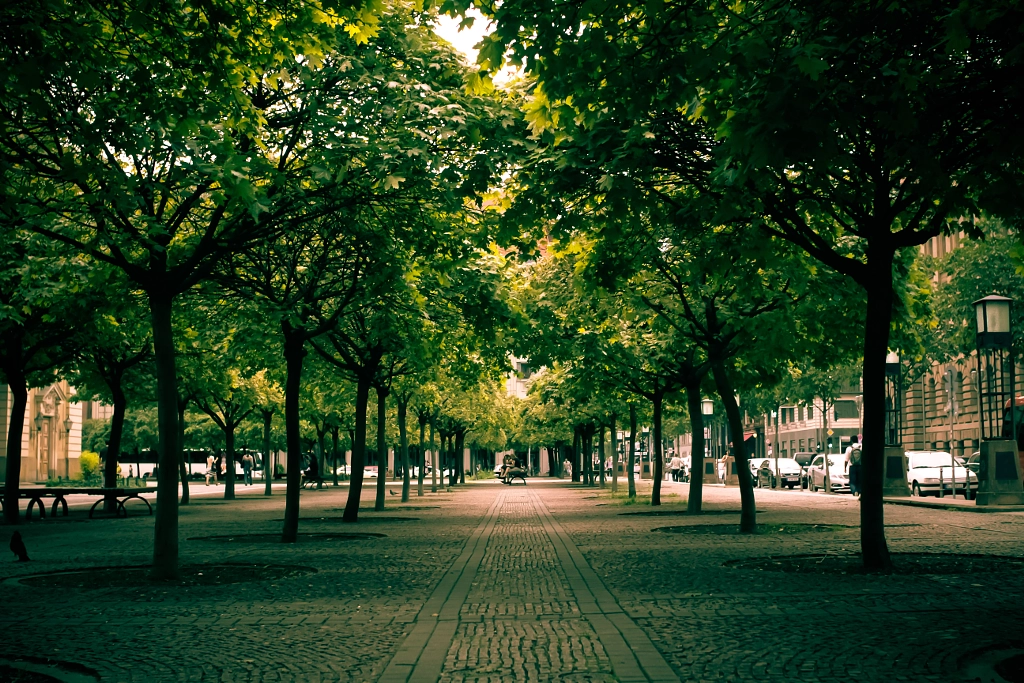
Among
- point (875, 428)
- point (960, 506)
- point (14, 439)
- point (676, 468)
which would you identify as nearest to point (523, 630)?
point (875, 428)

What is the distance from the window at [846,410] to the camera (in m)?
87.9

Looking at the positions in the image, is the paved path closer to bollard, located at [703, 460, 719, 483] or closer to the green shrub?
bollard, located at [703, 460, 719, 483]

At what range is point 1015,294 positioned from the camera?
42938 millimetres

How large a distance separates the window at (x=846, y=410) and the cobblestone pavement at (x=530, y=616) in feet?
235

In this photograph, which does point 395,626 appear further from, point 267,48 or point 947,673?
point 267,48

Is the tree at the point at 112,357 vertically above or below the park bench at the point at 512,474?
above

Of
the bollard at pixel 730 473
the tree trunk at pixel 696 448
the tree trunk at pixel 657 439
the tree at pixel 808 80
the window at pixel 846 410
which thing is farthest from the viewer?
the window at pixel 846 410

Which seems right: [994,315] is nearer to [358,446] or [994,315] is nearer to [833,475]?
[358,446]

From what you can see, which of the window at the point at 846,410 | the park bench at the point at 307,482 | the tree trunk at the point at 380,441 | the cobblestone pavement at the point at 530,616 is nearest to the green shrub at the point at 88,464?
the park bench at the point at 307,482

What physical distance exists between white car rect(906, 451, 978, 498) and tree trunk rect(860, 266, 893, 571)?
26097mm

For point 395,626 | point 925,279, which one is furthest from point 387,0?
point 925,279

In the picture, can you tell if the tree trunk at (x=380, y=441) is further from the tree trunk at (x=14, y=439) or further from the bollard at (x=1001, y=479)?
the bollard at (x=1001, y=479)

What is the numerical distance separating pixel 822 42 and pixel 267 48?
208 inches

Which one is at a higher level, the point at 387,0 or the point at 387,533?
the point at 387,0
